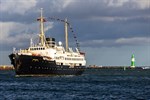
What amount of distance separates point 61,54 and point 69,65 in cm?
594

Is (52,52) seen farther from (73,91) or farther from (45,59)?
(73,91)

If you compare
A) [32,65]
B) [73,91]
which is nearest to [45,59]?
[32,65]

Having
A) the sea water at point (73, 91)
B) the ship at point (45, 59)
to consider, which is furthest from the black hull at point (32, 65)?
the sea water at point (73, 91)

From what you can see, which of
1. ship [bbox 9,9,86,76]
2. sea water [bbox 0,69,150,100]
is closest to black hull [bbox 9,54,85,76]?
ship [bbox 9,9,86,76]

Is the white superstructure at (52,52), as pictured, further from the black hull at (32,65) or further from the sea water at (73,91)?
the sea water at (73,91)

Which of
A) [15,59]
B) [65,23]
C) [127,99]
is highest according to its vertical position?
[65,23]

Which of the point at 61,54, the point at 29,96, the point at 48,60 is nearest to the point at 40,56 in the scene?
the point at 48,60

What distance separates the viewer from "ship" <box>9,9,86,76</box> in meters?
149

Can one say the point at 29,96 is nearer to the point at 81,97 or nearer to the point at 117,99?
the point at 81,97

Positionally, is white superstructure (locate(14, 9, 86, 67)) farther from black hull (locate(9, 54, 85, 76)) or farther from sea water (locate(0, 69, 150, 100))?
sea water (locate(0, 69, 150, 100))

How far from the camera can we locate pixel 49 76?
156875 millimetres

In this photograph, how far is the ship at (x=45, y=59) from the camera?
490 ft

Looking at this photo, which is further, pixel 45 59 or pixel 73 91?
pixel 45 59

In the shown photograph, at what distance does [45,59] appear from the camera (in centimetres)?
15175
